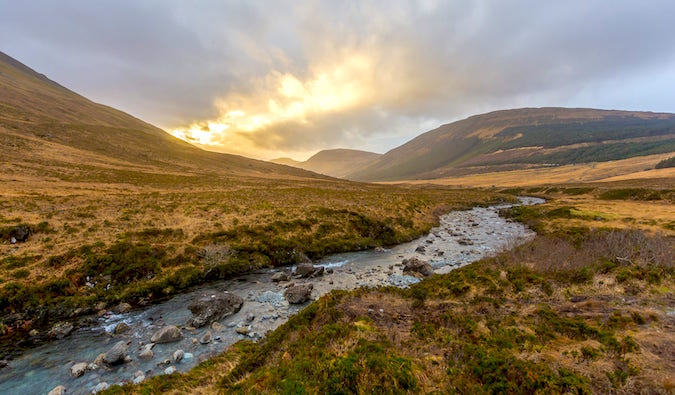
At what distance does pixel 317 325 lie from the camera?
38.3 ft

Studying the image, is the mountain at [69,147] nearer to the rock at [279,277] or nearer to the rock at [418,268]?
the rock at [279,277]

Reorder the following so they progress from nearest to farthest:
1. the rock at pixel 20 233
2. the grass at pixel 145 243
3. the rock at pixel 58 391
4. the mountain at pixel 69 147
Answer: the rock at pixel 58 391, the grass at pixel 145 243, the rock at pixel 20 233, the mountain at pixel 69 147

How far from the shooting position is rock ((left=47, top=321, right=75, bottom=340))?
1477 centimetres

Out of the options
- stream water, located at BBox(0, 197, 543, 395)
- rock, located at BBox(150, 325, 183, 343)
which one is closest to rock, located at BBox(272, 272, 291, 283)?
stream water, located at BBox(0, 197, 543, 395)

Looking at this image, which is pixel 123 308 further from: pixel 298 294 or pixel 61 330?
pixel 298 294

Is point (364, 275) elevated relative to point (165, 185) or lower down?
lower down

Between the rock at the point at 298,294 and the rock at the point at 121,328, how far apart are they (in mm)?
9284

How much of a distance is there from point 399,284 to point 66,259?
25485 millimetres

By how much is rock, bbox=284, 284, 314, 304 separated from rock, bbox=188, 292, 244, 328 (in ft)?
10.7

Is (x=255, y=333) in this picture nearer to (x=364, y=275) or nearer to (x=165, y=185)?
(x=364, y=275)

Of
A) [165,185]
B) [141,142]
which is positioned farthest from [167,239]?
[141,142]

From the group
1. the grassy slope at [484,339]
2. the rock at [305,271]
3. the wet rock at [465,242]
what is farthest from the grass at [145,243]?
the grassy slope at [484,339]

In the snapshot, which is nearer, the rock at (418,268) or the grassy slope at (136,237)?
the grassy slope at (136,237)

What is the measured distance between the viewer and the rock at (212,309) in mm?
15797
